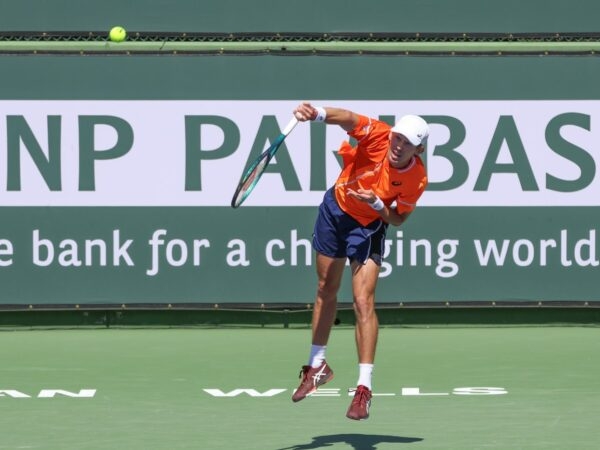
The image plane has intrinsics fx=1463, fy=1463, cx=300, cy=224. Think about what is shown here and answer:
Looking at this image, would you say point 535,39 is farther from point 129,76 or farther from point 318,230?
point 318,230

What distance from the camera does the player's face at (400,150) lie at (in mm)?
8211

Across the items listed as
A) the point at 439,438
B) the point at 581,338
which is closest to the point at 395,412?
the point at 439,438

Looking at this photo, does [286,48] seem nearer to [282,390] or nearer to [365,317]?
[282,390]

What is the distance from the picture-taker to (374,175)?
8.63m

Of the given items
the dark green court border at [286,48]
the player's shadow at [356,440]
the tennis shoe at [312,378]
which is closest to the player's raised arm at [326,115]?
the tennis shoe at [312,378]

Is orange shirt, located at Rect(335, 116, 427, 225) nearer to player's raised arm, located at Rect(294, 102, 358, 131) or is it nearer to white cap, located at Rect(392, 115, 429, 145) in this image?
player's raised arm, located at Rect(294, 102, 358, 131)

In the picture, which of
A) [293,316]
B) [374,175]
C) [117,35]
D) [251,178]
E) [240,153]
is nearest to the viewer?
[374,175]

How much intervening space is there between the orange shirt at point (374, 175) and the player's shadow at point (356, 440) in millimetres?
1289

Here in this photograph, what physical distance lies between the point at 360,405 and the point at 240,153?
17.2ft

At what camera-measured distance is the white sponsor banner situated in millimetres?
12852

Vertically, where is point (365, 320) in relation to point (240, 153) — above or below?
below

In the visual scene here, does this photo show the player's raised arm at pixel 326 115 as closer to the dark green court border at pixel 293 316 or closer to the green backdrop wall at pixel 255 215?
the green backdrop wall at pixel 255 215

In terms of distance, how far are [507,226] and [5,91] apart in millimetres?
4579

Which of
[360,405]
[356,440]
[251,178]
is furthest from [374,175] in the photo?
[356,440]
